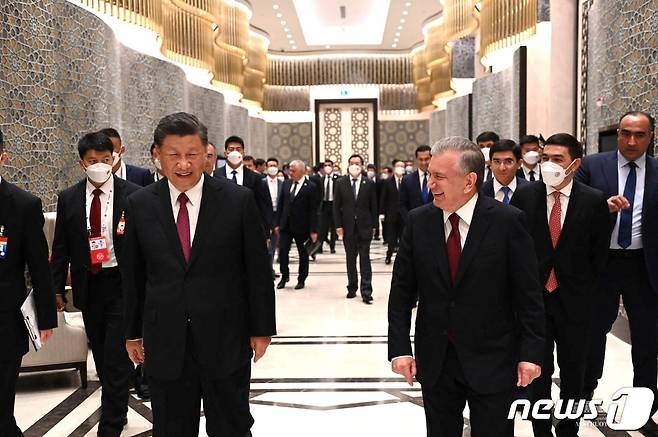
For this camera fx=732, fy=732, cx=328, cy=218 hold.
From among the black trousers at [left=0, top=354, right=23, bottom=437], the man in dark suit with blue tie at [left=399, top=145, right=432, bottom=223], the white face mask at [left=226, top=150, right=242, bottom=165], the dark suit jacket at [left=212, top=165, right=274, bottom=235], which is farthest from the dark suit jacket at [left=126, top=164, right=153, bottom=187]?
the man in dark suit with blue tie at [left=399, top=145, right=432, bottom=223]

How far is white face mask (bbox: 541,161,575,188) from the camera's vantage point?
345 cm

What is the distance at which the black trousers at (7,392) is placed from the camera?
9.54 ft

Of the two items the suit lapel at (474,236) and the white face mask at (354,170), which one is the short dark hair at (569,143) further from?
the white face mask at (354,170)

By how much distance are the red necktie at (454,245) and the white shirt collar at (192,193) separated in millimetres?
913

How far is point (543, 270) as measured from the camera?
11.5 ft

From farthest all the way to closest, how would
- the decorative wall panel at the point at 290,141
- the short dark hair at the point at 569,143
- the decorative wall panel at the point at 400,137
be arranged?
the decorative wall panel at the point at 400,137 < the decorative wall panel at the point at 290,141 < the short dark hair at the point at 569,143

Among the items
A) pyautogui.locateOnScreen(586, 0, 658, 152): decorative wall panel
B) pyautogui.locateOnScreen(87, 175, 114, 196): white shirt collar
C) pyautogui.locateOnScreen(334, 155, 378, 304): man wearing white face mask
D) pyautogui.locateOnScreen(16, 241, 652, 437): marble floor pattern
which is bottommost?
pyautogui.locateOnScreen(16, 241, 652, 437): marble floor pattern

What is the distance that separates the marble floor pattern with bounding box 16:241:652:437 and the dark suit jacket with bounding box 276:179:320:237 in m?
2.50

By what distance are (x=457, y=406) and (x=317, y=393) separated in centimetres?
241

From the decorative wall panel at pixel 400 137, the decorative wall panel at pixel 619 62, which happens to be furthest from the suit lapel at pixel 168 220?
the decorative wall panel at pixel 400 137

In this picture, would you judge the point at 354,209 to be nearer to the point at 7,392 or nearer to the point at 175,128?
the point at 7,392

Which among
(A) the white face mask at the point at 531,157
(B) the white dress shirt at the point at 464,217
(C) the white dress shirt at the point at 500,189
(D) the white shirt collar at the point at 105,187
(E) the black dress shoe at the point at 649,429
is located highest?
(A) the white face mask at the point at 531,157

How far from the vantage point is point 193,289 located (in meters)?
2.58

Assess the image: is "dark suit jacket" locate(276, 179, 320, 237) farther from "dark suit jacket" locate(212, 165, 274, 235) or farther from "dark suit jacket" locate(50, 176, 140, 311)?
"dark suit jacket" locate(50, 176, 140, 311)
